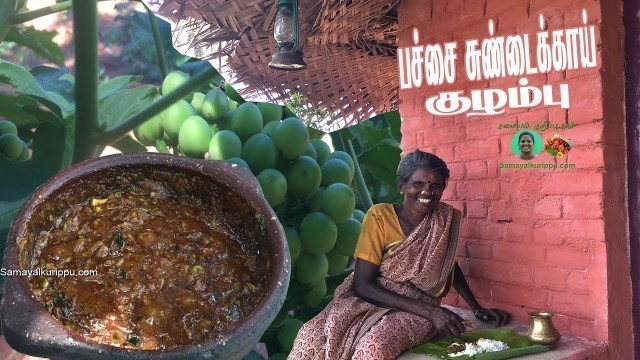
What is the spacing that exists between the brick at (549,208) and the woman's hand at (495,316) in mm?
377

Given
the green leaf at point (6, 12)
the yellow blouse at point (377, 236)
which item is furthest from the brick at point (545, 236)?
the green leaf at point (6, 12)

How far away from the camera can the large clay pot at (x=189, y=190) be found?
1.19m

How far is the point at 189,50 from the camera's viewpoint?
314cm

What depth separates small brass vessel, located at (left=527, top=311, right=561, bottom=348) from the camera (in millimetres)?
2123

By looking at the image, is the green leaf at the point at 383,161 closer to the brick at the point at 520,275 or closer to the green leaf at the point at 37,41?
the brick at the point at 520,275

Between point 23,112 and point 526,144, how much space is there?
1.78 meters

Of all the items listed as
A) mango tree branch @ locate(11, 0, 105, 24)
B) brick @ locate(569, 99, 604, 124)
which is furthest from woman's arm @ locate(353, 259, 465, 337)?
mango tree branch @ locate(11, 0, 105, 24)

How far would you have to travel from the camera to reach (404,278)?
2.42 m

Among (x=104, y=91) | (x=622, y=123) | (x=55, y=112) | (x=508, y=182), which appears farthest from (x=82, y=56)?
(x=622, y=123)

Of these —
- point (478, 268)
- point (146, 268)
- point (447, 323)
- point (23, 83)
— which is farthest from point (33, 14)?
point (478, 268)

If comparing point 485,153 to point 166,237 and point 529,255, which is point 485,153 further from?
point 166,237

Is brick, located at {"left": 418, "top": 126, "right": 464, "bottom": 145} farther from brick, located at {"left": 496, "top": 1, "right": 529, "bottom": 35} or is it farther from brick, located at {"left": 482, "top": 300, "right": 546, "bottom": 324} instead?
brick, located at {"left": 482, "top": 300, "right": 546, "bottom": 324}

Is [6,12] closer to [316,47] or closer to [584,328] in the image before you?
[316,47]

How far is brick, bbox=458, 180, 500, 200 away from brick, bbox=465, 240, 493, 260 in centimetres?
16
